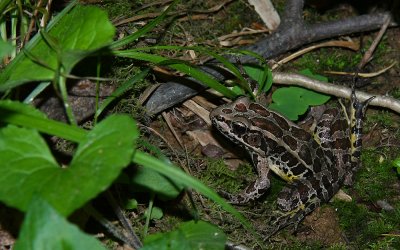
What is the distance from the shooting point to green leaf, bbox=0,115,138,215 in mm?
2929

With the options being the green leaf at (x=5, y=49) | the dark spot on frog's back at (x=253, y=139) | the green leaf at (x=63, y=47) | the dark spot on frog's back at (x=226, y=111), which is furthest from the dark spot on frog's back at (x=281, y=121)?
the green leaf at (x=5, y=49)

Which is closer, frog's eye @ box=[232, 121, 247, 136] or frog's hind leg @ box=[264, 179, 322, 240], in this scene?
frog's hind leg @ box=[264, 179, 322, 240]

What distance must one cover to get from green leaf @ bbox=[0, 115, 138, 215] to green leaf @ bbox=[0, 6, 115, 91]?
52 cm

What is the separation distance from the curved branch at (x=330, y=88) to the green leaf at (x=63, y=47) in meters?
2.39

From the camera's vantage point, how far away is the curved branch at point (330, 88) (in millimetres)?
→ 5523

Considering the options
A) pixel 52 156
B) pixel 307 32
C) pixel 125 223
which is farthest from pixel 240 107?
pixel 52 156

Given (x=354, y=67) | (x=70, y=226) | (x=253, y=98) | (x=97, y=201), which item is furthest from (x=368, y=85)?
(x=70, y=226)

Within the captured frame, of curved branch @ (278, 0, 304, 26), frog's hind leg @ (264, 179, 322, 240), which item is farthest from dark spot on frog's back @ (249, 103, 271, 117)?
curved branch @ (278, 0, 304, 26)

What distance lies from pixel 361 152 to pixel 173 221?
211 cm

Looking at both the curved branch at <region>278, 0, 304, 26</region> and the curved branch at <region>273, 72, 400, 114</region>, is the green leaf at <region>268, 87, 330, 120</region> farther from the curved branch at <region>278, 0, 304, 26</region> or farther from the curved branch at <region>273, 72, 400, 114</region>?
the curved branch at <region>278, 0, 304, 26</region>

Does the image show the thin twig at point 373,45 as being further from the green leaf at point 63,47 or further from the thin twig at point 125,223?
the green leaf at point 63,47

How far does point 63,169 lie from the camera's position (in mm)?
3082

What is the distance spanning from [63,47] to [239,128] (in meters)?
2.16

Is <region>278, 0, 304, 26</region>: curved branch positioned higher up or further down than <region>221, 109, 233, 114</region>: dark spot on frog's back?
higher up
